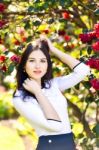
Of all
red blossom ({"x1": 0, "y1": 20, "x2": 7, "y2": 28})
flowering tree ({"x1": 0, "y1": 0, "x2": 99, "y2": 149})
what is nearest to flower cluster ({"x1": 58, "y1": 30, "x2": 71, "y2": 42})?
flowering tree ({"x1": 0, "y1": 0, "x2": 99, "y2": 149})

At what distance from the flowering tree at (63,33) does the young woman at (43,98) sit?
337 millimetres

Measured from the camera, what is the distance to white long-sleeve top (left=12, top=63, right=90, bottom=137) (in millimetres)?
3387

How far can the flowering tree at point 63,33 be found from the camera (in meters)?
4.09

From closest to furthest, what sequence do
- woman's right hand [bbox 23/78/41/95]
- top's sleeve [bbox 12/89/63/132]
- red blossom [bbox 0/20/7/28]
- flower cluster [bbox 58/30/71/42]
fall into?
top's sleeve [bbox 12/89/63/132], woman's right hand [bbox 23/78/41/95], red blossom [bbox 0/20/7/28], flower cluster [bbox 58/30/71/42]

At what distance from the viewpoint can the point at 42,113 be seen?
341cm

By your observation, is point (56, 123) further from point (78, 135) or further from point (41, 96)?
point (78, 135)

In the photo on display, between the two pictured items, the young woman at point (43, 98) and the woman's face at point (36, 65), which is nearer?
the young woman at point (43, 98)

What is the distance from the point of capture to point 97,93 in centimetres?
428

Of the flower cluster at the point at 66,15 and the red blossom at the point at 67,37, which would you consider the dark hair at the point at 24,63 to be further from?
Answer: the red blossom at the point at 67,37

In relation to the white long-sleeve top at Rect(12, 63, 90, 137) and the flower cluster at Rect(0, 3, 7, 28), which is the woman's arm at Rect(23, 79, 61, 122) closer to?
the white long-sleeve top at Rect(12, 63, 90, 137)

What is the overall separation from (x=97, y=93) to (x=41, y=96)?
2.96ft

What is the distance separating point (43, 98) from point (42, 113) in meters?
0.09

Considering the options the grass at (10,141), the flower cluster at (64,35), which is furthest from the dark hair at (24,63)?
the grass at (10,141)

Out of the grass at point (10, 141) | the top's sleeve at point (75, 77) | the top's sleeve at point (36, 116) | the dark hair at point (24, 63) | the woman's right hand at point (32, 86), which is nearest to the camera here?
the top's sleeve at point (36, 116)
